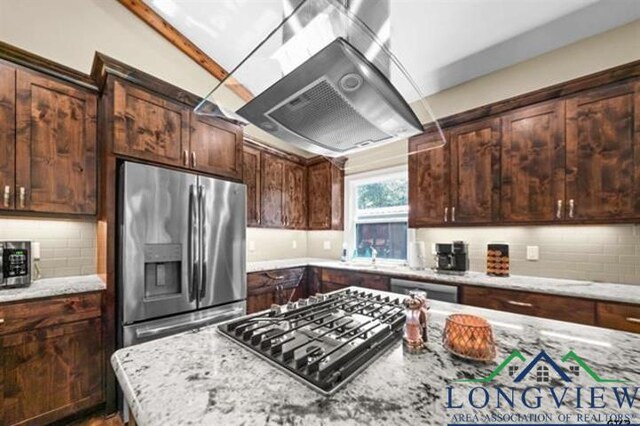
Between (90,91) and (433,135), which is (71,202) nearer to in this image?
(90,91)

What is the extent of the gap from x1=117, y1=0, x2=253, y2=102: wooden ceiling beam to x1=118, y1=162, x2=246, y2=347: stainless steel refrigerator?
1.49m

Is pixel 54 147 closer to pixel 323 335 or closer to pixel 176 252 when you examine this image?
pixel 176 252

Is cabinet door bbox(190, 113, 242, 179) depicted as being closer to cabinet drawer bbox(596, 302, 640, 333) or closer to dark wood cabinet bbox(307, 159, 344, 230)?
dark wood cabinet bbox(307, 159, 344, 230)

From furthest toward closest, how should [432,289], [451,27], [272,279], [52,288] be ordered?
[272,279] → [432,289] → [451,27] → [52,288]

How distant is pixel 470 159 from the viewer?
8.54 ft

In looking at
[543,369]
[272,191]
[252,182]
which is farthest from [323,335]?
[272,191]

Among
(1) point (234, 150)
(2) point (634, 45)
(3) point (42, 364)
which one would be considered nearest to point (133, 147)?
(1) point (234, 150)

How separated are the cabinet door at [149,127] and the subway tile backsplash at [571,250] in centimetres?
286

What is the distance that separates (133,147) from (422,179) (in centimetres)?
262

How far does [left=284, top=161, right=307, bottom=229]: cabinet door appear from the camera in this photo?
12.2ft

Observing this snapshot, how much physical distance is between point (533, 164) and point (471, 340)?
2158 mm

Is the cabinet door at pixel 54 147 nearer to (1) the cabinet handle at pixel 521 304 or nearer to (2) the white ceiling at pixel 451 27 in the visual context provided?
(2) the white ceiling at pixel 451 27

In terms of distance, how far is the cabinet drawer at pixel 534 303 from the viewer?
1804 mm

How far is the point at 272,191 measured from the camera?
11.6 feet
